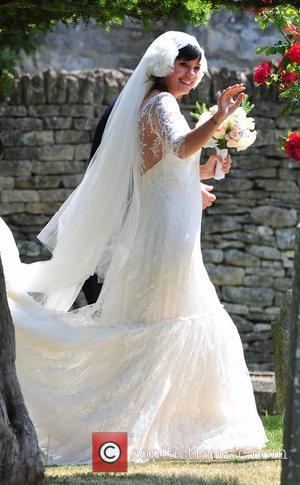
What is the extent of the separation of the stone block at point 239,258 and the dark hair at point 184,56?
222 inches

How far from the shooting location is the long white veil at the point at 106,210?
635 cm

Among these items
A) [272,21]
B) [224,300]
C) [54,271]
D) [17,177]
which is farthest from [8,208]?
[54,271]

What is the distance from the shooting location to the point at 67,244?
21.5 ft

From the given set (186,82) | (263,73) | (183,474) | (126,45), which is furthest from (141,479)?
(126,45)

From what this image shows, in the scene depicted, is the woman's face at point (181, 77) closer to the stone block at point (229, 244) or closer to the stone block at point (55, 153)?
the stone block at point (55, 153)

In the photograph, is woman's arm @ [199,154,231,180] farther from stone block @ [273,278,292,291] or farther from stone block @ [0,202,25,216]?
stone block @ [273,278,292,291]

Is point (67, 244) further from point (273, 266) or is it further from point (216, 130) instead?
point (273, 266)

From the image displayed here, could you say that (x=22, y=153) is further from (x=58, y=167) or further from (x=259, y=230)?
(x=259, y=230)

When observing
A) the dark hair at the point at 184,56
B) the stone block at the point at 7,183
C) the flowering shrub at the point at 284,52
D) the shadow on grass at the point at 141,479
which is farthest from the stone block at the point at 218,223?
the shadow on grass at the point at 141,479

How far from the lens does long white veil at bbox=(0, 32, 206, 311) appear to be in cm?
635

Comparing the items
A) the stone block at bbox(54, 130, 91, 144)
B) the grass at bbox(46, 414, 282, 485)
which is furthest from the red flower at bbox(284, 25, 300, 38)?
the stone block at bbox(54, 130, 91, 144)

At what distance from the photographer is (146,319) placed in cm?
627

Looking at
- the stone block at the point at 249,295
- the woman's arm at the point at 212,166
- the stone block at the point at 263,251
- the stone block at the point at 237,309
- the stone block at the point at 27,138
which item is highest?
the stone block at the point at 27,138

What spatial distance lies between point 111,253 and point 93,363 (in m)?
0.56
